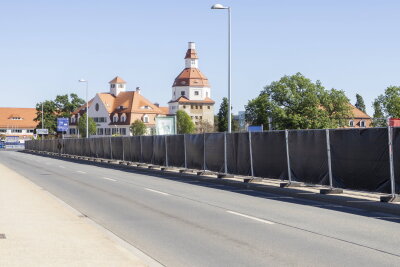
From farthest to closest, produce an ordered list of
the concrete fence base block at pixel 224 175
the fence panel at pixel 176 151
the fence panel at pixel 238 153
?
the fence panel at pixel 176 151, the concrete fence base block at pixel 224 175, the fence panel at pixel 238 153

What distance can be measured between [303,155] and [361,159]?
3066 millimetres

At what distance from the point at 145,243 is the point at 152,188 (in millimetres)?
11740

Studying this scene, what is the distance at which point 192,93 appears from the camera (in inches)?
7564

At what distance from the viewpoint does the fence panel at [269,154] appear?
20953 millimetres

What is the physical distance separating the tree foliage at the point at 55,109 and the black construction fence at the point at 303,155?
412 feet

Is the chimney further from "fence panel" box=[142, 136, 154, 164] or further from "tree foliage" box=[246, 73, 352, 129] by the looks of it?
"fence panel" box=[142, 136, 154, 164]

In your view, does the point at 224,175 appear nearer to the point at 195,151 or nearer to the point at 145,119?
the point at 195,151

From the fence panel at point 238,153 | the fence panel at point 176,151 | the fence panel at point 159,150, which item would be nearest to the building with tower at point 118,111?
the fence panel at point 159,150

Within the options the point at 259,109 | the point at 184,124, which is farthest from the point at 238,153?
the point at 184,124

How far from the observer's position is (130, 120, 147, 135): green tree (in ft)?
506

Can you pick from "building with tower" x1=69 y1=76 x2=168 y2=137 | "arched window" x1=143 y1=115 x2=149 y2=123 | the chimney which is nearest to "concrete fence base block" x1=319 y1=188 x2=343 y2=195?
"building with tower" x1=69 y1=76 x2=168 y2=137

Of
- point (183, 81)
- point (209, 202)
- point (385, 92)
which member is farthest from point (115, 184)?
point (183, 81)

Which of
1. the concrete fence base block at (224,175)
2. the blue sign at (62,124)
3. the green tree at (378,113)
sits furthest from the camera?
the green tree at (378,113)

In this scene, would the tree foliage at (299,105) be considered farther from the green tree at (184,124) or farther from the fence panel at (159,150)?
the fence panel at (159,150)
